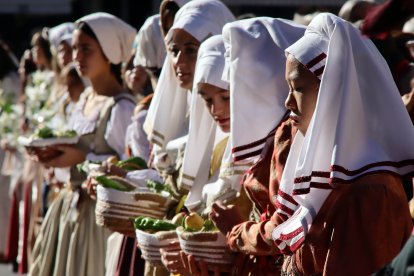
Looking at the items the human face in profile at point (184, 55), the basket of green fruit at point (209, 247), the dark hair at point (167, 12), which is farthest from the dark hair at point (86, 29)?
the basket of green fruit at point (209, 247)

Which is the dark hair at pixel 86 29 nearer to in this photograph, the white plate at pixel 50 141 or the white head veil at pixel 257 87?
the white plate at pixel 50 141

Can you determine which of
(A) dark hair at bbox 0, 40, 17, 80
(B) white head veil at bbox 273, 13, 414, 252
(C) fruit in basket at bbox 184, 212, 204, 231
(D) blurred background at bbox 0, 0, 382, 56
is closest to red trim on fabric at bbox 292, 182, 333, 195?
(B) white head veil at bbox 273, 13, 414, 252

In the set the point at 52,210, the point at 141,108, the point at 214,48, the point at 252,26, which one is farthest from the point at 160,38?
the point at 252,26

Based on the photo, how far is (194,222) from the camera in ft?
16.0

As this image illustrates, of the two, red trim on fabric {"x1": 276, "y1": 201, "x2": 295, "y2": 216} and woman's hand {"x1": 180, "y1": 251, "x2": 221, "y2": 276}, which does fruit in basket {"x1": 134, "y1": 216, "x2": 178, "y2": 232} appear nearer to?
woman's hand {"x1": 180, "y1": 251, "x2": 221, "y2": 276}

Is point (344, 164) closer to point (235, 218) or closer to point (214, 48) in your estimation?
point (235, 218)

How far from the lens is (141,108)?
6.85 m

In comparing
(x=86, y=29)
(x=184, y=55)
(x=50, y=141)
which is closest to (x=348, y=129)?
(x=184, y=55)

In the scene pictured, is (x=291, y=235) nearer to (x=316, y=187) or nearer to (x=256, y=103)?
(x=316, y=187)

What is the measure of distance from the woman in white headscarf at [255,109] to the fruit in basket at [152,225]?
19.7 inches

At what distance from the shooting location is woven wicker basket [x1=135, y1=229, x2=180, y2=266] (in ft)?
16.8

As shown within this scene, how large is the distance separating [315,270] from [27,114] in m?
6.48

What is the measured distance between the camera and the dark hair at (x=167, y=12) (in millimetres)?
6562

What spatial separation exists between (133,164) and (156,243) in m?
1.24
